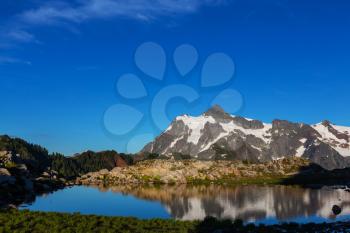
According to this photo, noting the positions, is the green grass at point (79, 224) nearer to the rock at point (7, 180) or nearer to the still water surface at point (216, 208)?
the still water surface at point (216, 208)

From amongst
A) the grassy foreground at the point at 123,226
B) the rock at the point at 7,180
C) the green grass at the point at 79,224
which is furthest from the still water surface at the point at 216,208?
the rock at the point at 7,180

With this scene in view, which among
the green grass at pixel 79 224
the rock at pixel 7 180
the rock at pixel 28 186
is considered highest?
the rock at pixel 7 180

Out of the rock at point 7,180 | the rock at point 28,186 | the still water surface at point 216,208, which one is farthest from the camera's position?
the rock at point 28,186

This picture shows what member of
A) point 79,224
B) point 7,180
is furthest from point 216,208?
point 7,180

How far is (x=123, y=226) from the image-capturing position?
72688 millimetres

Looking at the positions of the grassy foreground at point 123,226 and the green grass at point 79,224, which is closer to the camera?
the green grass at point 79,224

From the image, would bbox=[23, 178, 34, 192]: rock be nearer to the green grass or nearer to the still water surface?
the still water surface

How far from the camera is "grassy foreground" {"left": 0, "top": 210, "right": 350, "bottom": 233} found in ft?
223

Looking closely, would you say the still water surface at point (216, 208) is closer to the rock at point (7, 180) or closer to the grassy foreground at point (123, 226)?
the grassy foreground at point (123, 226)

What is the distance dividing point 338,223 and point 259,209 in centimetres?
3148

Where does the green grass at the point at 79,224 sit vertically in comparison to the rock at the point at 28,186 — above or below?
below

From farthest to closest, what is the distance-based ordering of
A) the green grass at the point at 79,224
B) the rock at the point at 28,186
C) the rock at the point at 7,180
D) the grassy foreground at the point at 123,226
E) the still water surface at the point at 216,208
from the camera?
the rock at the point at 28,186
the rock at the point at 7,180
the still water surface at the point at 216,208
the grassy foreground at the point at 123,226
the green grass at the point at 79,224

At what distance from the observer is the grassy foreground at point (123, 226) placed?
67875mm

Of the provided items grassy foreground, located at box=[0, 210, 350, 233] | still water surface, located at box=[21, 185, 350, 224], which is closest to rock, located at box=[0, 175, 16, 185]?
still water surface, located at box=[21, 185, 350, 224]
